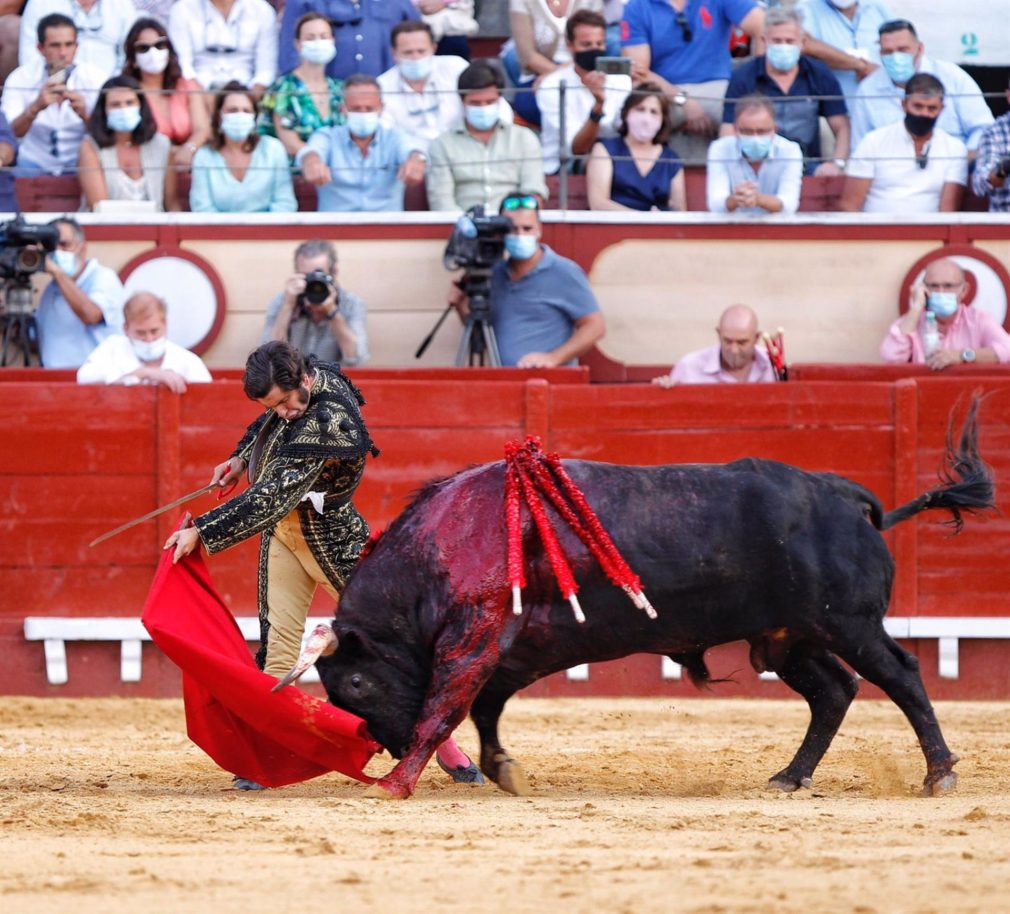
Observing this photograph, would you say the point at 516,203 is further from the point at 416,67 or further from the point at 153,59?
the point at 153,59

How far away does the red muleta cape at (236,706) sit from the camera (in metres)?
5.13

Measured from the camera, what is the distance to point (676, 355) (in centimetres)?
880

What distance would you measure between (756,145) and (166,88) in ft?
9.24

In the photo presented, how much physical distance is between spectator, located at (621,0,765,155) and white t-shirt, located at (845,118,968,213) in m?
0.83

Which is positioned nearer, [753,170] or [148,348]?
[148,348]

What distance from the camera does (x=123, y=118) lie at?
8.42m

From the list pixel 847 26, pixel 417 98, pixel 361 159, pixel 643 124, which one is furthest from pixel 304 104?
pixel 847 26

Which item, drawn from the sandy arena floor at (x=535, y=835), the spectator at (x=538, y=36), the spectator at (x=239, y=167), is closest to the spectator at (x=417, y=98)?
the spectator at (x=538, y=36)

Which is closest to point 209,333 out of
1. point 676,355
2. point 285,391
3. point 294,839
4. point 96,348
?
point 96,348

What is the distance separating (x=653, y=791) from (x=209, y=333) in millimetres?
4194

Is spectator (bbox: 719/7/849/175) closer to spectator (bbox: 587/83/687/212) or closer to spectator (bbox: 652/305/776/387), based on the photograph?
spectator (bbox: 587/83/687/212)

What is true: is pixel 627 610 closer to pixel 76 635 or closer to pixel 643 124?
pixel 76 635

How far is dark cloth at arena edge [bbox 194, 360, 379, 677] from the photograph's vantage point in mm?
5039

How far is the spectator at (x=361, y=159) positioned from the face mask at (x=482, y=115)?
298 millimetres
